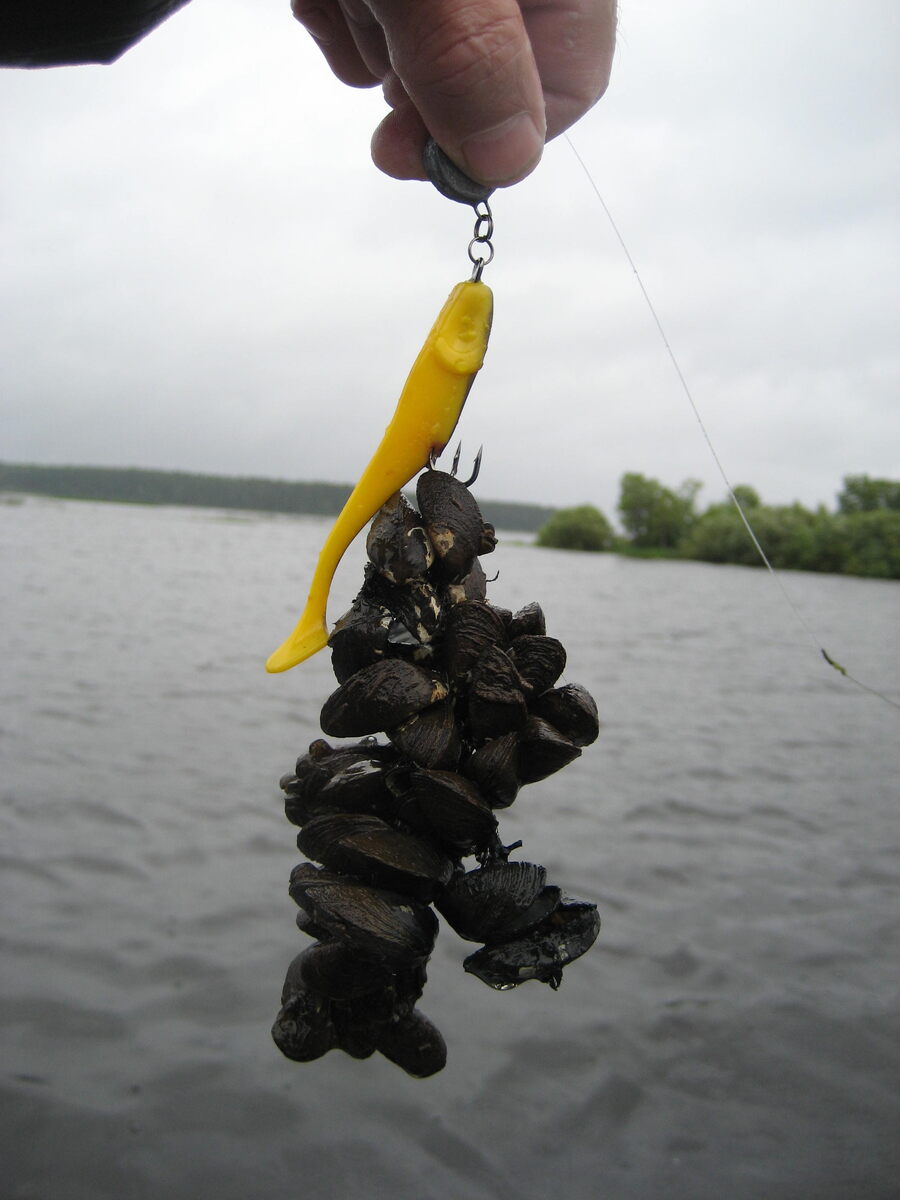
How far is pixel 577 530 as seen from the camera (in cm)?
6209

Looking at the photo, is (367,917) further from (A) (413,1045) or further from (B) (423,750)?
(A) (413,1045)

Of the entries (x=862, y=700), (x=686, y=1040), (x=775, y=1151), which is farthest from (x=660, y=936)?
(x=862, y=700)

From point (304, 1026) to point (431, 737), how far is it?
0.62 metres

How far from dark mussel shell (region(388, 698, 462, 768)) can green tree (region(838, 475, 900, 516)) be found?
66.9 metres

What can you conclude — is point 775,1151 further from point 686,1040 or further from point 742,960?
point 742,960

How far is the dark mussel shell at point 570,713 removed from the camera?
177cm

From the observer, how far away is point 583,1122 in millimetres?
Answer: 3416

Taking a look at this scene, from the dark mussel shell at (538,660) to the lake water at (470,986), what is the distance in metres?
2.20

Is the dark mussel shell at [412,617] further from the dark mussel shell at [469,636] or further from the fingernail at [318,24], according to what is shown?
the fingernail at [318,24]

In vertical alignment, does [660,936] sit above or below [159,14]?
below

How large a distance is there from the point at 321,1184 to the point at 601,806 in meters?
4.48

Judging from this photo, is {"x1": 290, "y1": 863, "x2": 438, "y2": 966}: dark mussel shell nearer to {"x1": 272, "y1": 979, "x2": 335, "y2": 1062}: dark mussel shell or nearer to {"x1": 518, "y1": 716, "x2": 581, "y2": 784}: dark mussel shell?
{"x1": 272, "y1": 979, "x2": 335, "y2": 1062}: dark mussel shell

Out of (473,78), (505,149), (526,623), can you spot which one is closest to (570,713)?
(526,623)

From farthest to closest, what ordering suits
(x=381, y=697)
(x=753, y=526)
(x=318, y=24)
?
(x=753, y=526), (x=318, y=24), (x=381, y=697)
